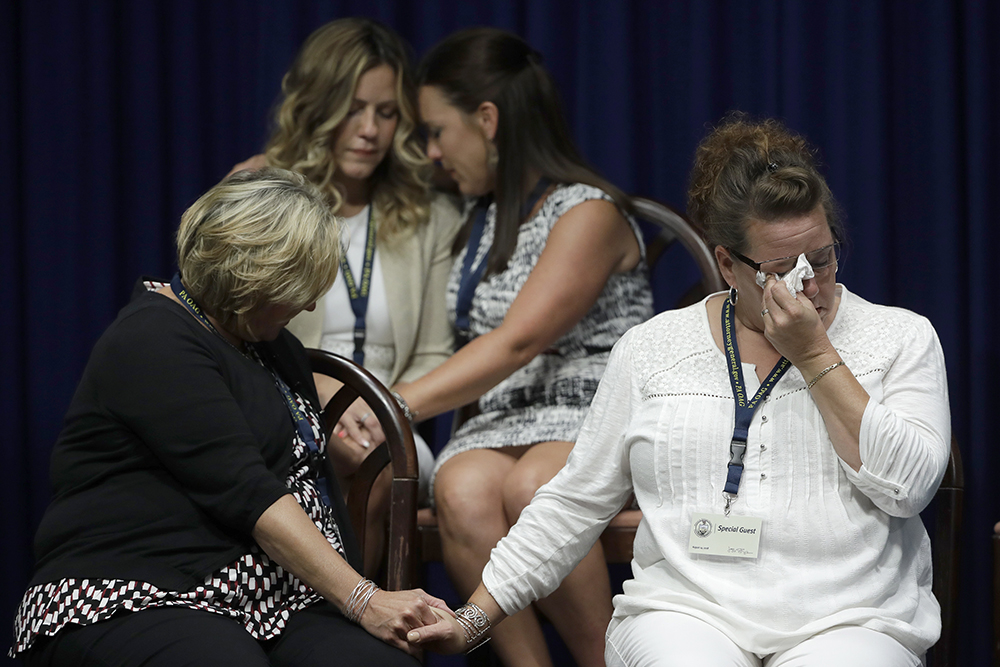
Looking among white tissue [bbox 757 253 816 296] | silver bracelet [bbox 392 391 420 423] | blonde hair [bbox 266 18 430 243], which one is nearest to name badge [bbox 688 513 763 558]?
white tissue [bbox 757 253 816 296]

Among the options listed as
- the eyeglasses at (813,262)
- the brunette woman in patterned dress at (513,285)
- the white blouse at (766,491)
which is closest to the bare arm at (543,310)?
the brunette woman in patterned dress at (513,285)

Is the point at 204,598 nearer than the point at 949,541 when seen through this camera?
Yes

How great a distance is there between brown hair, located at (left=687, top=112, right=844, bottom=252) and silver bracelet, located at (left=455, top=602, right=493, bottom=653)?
0.72 m

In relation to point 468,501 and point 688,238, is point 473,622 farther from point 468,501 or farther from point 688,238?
point 688,238

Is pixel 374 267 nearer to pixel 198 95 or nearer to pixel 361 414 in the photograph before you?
pixel 361 414

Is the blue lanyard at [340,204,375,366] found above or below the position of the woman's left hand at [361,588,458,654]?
A: above

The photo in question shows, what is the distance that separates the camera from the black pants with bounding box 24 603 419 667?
1.54 metres

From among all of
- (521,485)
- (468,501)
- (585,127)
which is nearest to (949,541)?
(521,485)

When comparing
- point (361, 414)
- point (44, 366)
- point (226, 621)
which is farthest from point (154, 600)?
point (44, 366)

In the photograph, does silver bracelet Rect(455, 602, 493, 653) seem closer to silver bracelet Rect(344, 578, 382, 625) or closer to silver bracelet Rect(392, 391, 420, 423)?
silver bracelet Rect(344, 578, 382, 625)

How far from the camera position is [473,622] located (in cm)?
175

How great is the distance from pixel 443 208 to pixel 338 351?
47 centimetres

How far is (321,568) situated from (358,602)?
8 centimetres

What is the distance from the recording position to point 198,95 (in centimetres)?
326
